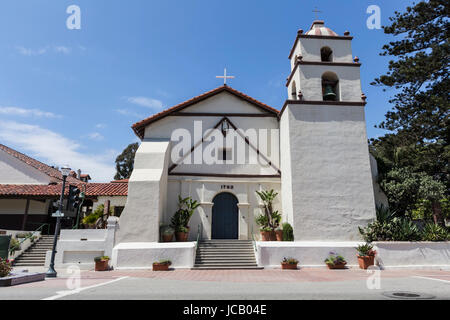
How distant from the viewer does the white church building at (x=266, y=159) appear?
14078 millimetres

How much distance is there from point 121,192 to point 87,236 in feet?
20.1

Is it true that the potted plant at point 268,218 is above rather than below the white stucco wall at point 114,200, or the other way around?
below

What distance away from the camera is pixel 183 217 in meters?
15.1

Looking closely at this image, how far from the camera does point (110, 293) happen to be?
270 inches

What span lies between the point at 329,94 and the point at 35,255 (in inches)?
690

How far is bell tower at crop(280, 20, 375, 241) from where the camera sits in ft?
46.1

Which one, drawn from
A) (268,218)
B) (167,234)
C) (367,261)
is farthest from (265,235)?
(167,234)

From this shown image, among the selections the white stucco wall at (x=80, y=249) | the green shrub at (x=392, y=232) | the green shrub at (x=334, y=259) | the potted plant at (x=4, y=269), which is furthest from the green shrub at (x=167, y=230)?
the green shrub at (x=392, y=232)

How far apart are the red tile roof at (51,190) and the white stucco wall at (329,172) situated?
457 inches

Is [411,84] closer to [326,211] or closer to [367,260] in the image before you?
[326,211]

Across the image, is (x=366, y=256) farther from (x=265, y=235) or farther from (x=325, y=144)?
(x=325, y=144)

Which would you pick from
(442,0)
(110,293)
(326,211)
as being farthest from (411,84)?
(110,293)

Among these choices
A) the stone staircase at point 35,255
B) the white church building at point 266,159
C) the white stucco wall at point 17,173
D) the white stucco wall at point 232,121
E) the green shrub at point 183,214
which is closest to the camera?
the white church building at point 266,159

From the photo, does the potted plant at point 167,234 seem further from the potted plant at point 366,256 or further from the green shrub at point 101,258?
the potted plant at point 366,256
